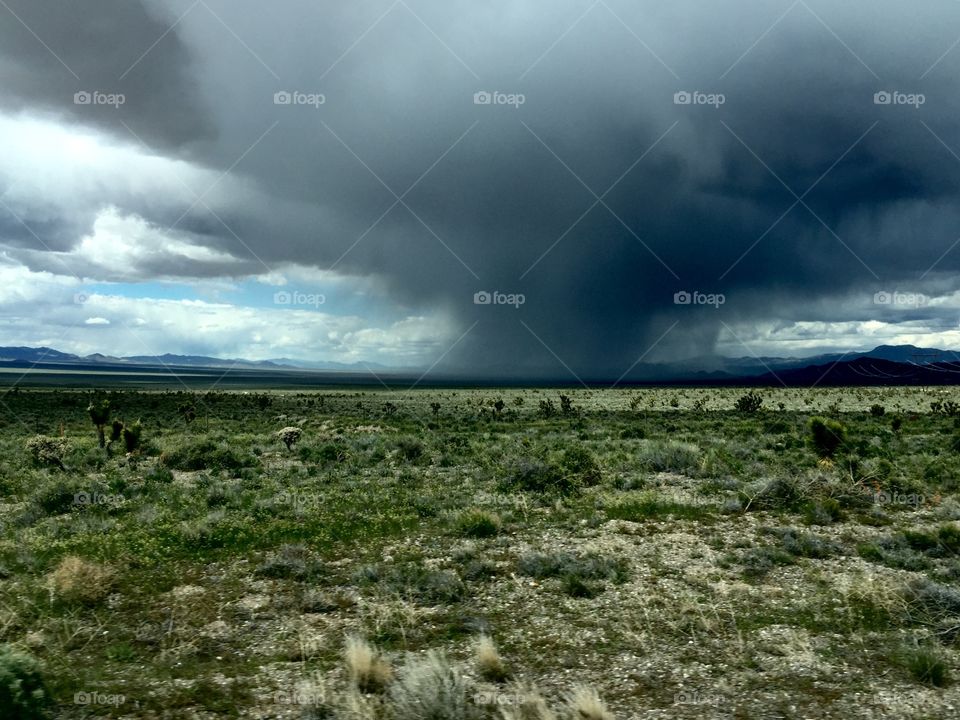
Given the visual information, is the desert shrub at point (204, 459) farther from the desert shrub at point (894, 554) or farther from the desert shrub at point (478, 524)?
the desert shrub at point (894, 554)

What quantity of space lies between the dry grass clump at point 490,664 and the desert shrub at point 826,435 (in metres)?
19.2

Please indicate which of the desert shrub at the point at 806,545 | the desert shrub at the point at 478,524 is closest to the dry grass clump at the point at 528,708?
the desert shrub at the point at 478,524

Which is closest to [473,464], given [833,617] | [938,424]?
[833,617]

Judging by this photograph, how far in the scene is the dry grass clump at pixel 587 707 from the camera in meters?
7.35

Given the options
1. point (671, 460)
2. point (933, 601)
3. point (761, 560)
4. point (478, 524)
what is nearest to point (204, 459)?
point (478, 524)

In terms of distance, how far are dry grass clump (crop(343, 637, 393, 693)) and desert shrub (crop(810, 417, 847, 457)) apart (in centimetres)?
2047

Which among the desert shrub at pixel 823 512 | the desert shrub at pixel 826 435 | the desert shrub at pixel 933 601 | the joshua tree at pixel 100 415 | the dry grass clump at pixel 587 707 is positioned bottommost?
the dry grass clump at pixel 587 707

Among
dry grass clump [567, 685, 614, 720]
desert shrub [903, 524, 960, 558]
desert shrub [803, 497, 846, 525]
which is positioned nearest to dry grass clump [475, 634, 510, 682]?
dry grass clump [567, 685, 614, 720]

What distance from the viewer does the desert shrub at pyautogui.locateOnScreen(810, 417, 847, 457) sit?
2344cm

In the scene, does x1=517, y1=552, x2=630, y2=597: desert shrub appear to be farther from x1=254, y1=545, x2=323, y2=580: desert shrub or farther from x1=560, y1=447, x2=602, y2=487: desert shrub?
x1=560, y1=447, x2=602, y2=487: desert shrub

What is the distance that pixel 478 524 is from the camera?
51.5 ft

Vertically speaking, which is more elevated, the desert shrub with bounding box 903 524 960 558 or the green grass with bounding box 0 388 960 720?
the desert shrub with bounding box 903 524 960 558

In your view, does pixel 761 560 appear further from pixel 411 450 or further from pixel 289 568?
pixel 411 450

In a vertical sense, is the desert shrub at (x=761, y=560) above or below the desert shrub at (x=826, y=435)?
below
